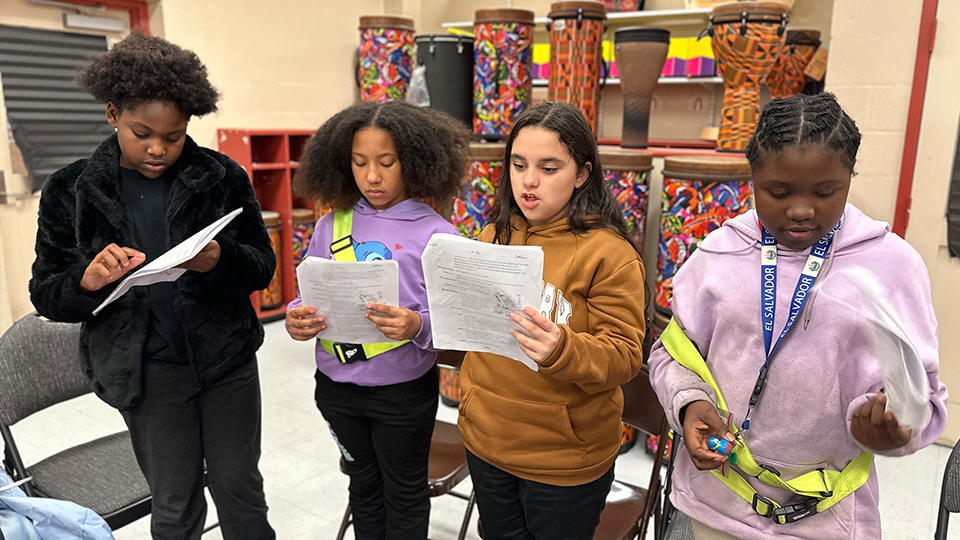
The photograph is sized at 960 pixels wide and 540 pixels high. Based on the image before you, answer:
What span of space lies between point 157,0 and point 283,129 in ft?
3.70

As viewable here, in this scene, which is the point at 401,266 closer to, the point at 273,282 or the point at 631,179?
the point at 631,179

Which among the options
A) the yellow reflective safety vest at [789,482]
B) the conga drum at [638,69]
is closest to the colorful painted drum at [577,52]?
the conga drum at [638,69]

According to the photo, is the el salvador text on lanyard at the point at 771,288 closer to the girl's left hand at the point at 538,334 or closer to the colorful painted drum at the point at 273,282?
the girl's left hand at the point at 538,334

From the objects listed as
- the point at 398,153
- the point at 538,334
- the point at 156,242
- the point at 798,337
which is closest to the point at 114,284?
the point at 156,242

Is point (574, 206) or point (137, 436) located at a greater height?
point (574, 206)

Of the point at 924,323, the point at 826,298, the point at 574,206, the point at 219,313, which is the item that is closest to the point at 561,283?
the point at 574,206

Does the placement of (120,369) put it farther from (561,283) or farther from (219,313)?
(561,283)

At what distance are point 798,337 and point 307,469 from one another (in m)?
2.24

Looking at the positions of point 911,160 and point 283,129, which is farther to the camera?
point 283,129

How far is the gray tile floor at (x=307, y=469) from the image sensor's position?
2.39 m

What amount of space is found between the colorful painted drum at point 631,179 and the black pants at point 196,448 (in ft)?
5.41

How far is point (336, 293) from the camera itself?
1524 mm

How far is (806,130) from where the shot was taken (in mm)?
1018

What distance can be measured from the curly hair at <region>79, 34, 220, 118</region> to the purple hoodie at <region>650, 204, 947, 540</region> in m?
1.15
